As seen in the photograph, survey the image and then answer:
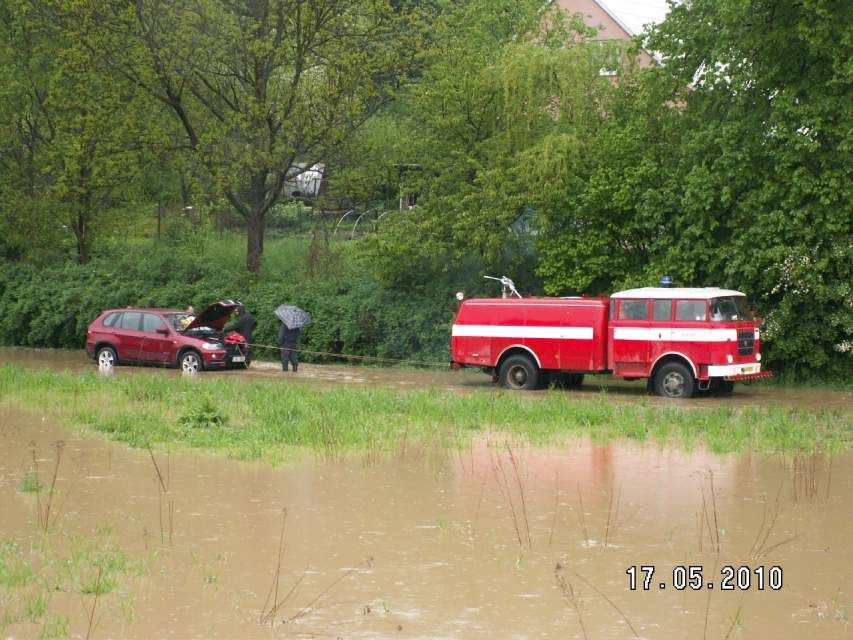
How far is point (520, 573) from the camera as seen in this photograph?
10.2 metres

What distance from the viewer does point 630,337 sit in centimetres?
2398

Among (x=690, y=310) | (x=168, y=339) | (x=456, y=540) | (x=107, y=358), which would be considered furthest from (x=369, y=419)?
(x=107, y=358)

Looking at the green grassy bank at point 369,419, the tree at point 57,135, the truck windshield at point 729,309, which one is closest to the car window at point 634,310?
the truck windshield at point 729,309

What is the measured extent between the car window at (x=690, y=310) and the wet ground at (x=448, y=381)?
1569 mm

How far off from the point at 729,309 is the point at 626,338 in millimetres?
2027

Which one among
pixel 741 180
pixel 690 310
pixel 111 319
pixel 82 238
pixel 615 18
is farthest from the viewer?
pixel 615 18

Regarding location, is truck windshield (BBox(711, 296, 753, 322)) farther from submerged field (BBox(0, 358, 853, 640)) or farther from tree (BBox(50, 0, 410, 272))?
tree (BBox(50, 0, 410, 272))

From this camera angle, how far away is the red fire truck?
2338 centimetres

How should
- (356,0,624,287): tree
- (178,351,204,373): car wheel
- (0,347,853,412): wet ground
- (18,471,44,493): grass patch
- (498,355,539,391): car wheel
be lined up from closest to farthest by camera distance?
(18,471,44,493): grass patch, (0,347,853,412): wet ground, (498,355,539,391): car wheel, (178,351,204,373): car wheel, (356,0,624,287): tree

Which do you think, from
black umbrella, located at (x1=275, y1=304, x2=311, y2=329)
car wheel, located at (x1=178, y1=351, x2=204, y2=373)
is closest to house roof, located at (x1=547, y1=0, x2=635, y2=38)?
black umbrella, located at (x1=275, y1=304, x2=311, y2=329)

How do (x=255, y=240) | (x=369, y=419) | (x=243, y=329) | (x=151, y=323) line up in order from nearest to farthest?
(x=369, y=419) < (x=243, y=329) < (x=151, y=323) < (x=255, y=240)

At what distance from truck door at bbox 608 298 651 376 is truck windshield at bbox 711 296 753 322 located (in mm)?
1270

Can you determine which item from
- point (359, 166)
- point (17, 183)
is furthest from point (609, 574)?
point (17, 183)

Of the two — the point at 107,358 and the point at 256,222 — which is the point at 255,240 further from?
the point at 107,358
